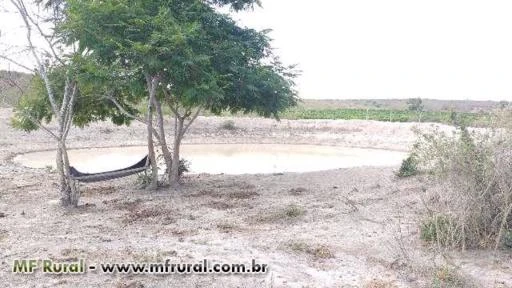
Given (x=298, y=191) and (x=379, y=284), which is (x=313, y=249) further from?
(x=298, y=191)

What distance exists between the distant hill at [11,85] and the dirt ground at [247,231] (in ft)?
6.91

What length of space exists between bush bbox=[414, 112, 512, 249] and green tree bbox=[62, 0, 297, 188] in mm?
4861

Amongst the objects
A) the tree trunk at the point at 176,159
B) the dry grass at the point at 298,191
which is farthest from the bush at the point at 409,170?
the tree trunk at the point at 176,159

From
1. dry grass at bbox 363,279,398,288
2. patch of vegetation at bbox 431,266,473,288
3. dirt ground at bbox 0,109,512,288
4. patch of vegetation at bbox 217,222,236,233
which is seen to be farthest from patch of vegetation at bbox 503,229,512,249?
patch of vegetation at bbox 217,222,236,233

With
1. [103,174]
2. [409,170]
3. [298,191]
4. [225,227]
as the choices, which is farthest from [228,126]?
[225,227]

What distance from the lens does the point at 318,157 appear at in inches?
968

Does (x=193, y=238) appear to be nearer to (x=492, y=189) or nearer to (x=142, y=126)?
(x=492, y=189)

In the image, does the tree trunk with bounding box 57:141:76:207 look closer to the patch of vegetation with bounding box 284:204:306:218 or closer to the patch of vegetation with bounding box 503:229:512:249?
the patch of vegetation with bounding box 284:204:306:218

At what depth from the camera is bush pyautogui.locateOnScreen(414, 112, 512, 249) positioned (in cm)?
682

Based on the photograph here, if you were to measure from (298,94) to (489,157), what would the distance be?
7.33 metres

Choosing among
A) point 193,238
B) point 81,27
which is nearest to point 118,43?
point 81,27

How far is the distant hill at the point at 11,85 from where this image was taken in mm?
9836

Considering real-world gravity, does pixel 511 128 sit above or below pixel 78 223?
above

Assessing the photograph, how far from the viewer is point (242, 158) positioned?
2309 cm
